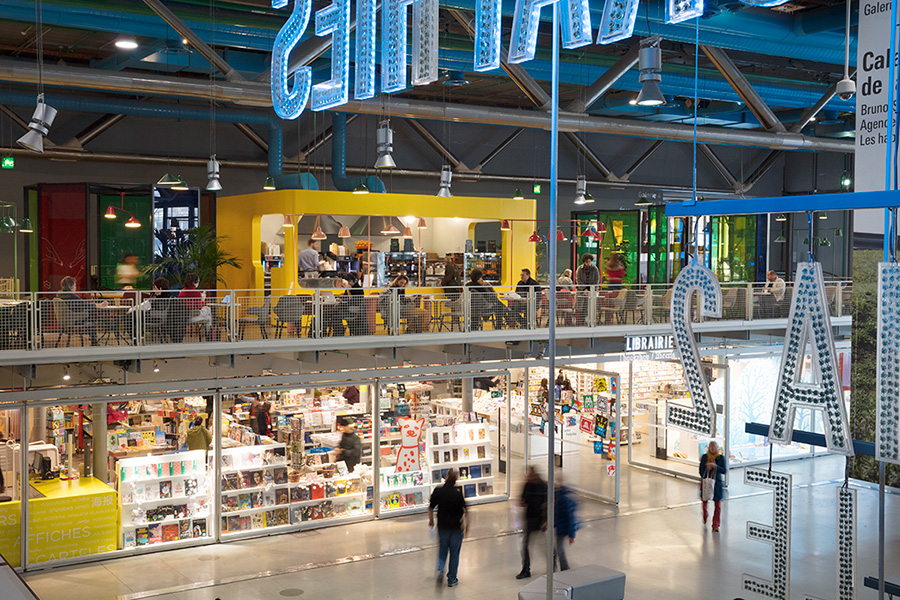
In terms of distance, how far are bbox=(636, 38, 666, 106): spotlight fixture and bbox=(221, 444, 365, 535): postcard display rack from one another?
8.26 m

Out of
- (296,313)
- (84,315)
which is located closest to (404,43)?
(296,313)

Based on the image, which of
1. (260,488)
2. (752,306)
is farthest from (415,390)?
(752,306)

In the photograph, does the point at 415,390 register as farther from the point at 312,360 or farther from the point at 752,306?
the point at 752,306

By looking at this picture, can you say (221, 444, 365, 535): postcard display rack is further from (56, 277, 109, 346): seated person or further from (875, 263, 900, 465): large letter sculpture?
(875, 263, 900, 465): large letter sculpture

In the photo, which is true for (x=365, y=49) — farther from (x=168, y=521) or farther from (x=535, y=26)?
(x=168, y=521)

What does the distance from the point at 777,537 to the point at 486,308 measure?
29.7ft

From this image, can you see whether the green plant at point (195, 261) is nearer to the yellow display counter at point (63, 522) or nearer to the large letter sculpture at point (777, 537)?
the yellow display counter at point (63, 522)

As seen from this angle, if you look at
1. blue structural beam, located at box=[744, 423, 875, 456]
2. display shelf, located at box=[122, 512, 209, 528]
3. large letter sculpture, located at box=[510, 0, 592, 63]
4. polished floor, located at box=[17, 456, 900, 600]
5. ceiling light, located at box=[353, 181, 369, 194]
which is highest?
large letter sculpture, located at box=[510, 0, 592, 63]

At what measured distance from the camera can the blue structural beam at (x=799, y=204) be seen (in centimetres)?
467

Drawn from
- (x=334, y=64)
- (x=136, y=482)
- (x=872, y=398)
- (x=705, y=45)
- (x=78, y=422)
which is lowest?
(x=136, y=482)

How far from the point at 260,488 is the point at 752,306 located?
1038 centimetres

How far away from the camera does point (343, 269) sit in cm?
2041

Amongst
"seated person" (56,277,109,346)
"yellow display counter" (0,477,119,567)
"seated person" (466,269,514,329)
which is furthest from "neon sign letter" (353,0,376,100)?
"yellow display counter" (0,477,119,567)

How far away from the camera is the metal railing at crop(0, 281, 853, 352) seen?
11602mm
